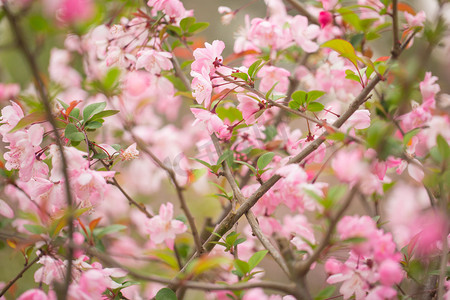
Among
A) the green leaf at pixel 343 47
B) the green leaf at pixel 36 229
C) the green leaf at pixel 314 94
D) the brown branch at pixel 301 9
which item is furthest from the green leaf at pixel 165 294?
the brown branch at pixel 301 9

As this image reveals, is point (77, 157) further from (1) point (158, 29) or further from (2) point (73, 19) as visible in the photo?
(1) point (158, 29)

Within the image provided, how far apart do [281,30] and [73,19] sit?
2.25 feet

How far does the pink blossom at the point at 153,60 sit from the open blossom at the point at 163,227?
35 centimetres

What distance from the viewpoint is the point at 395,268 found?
2.19ft

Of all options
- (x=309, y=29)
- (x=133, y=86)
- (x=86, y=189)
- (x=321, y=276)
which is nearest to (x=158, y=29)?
(x=133, y=86)

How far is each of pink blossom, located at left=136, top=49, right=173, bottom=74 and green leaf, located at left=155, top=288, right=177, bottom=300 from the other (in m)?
0.52

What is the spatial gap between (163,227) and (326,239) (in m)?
0.58

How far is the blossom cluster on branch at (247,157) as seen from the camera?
2.04 ft

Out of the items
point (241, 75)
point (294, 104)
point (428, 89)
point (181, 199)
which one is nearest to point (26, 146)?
point (181, 199)

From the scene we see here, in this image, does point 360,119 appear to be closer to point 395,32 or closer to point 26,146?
point 395,32

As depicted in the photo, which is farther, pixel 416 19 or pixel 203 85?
pixel 416 19

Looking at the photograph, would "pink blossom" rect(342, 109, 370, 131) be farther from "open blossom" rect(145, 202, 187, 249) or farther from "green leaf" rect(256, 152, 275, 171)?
"open blossom" rect(145, 202, 187, 249)

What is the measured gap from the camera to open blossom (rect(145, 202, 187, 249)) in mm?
1040

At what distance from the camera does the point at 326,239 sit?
551 mm
